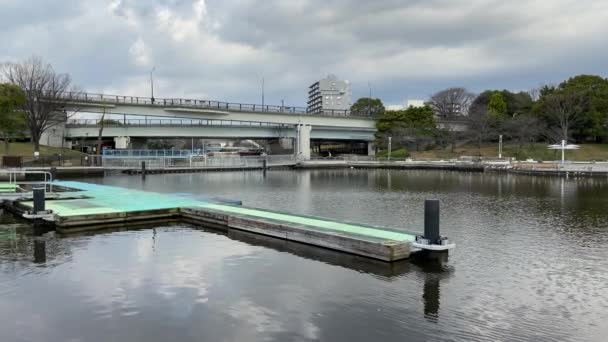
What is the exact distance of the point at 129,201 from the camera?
23938 mm

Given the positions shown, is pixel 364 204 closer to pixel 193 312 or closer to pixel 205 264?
pixel 205 264

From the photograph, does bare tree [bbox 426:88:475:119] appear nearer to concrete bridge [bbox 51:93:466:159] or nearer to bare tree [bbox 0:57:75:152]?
concrete bridge [bbox 51:93:466:159]

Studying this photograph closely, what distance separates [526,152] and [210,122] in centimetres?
5470

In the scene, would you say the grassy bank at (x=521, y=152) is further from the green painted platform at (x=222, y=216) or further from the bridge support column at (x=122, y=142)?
the green painted platform at (x=222, y=216)

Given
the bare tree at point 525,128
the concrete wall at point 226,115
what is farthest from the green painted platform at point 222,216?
the bare tree at point 525,128

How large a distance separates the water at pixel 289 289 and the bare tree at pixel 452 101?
97.3 metres

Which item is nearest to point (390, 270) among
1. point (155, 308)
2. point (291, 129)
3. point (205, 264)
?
point (205, 264)

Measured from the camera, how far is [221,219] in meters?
19.5

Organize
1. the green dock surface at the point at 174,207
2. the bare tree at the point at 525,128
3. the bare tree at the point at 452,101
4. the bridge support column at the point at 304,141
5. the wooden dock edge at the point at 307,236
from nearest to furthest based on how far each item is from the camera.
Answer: the wooden dock edge at the point at 307,236 < the green dock surface at the point at 174,207 < the bare tree at the point at 525,128 < the bridge support column at the point at 304,141 < the bare tree at the point at 452,101

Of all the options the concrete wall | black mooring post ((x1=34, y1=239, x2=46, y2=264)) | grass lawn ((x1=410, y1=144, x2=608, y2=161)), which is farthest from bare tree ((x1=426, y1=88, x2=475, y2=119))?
black mooring post ((x1=34, y1=239, x2=46, y2=264))

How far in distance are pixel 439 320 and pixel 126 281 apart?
754cm

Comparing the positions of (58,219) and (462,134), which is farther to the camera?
(462,134)

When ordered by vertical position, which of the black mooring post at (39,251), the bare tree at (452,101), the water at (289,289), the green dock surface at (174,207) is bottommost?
the water at (289,289)

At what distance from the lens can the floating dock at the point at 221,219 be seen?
14.2 m
